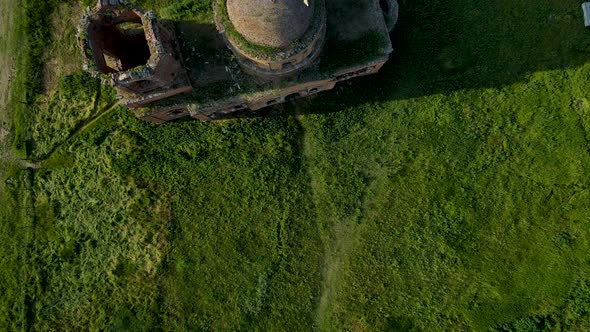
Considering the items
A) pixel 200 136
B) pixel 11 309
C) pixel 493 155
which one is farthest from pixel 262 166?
pixel 11 309

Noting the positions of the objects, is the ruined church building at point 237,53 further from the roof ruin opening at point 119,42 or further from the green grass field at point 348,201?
the green grass field at point 348,201

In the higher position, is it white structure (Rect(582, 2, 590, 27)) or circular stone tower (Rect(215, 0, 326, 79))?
circular stone tower (Rect(215, 0, 326, 79))

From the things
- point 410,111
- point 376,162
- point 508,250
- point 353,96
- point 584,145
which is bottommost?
point 508,250

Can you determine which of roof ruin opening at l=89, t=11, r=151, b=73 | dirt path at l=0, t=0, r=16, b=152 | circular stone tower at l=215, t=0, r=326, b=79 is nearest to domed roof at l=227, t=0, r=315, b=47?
circular stone tower at l=215, t=0, r=326, b=79

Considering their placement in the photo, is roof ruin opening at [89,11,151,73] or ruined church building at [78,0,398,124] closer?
roof ruin opening at [89,11,151,73]

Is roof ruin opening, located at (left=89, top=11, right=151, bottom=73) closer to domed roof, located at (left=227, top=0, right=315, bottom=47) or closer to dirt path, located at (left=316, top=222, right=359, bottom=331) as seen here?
domed roof, located at (left=227, top=0, right=315, bottom=47)

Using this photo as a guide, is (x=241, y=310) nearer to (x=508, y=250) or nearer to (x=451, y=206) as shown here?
(x=451, y=206)

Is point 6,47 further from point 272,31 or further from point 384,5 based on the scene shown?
point 384,5
